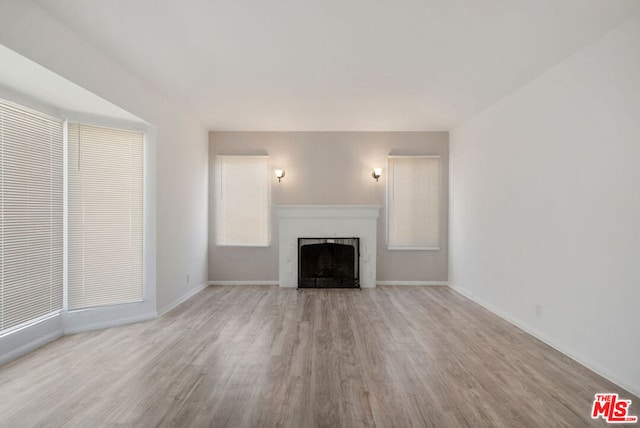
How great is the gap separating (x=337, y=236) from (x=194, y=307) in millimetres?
2619

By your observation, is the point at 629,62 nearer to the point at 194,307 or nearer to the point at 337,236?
the point at 337,236

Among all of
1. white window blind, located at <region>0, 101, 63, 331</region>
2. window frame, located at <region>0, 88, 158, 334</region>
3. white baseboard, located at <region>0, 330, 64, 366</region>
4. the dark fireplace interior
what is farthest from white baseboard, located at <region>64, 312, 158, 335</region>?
the dark fireplace interior

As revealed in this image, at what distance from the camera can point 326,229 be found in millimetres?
6492

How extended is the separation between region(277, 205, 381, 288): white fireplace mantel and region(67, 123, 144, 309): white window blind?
99.3 inches

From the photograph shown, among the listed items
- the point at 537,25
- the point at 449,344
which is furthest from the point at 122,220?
the point at 537,25

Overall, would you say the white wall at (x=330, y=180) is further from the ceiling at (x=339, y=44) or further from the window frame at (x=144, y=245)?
the window frame at (x=144, y=245)

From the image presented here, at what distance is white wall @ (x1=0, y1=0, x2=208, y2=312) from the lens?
2.67m

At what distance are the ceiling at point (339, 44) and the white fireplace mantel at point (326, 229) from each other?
2.01m

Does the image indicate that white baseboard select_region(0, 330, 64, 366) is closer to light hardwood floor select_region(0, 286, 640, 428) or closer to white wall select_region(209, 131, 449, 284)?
light hardwood floor select_region(0, 286, 640, 428)

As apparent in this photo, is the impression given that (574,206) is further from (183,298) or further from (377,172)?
(183,298)

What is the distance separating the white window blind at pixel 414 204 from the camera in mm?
6664

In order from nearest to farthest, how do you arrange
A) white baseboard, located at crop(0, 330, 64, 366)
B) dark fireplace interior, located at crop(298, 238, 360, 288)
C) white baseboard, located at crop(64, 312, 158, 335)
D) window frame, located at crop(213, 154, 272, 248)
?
white baseboard, located at crop(0, 330, 64, 366), white baseboard, located at crop(64, 312, 158, 335), dark fireplace interior, located at crop(298, 238, 360, 288), window frame, located at crop(213, 154, 272, 248)

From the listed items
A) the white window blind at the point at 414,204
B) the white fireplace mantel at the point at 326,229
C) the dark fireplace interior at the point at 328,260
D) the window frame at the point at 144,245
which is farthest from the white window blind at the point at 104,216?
the white window blind at the point at 414,204

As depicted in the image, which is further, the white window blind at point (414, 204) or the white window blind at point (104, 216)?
the white window blind at point (414, 204)
